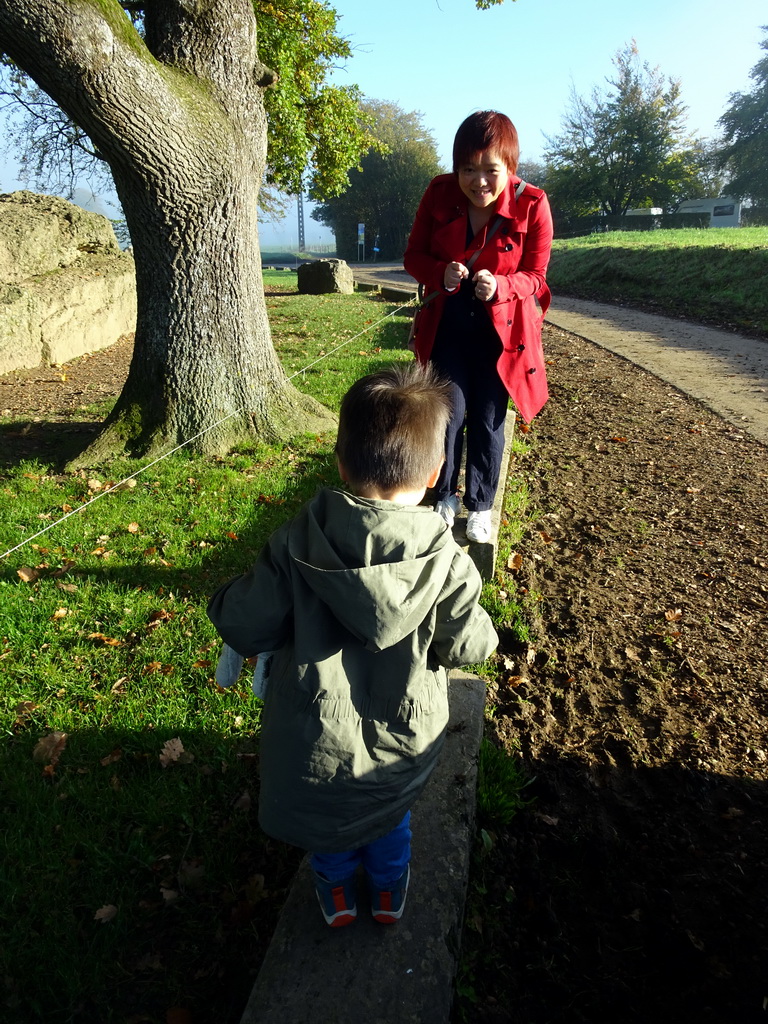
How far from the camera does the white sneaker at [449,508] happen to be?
3.47m

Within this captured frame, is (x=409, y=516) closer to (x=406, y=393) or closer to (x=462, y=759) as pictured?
(x=406, y=393)

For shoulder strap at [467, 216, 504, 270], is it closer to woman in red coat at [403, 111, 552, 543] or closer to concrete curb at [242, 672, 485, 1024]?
woman in red coat at [403, 111, 552, 543]

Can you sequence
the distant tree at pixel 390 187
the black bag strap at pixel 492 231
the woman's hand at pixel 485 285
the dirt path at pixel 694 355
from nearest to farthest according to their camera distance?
1. the woman's hand at pixel 485 285
2. the black bag strap at pixel 492 231
3. the dirt path at pixel 694 355
4. the distant tree at pixel 390 187

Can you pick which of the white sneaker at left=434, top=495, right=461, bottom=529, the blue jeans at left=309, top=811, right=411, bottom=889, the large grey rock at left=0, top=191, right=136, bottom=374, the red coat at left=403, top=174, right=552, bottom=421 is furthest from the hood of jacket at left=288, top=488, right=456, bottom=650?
the large grey rock at left=0, top=191, right=136, bottom=374

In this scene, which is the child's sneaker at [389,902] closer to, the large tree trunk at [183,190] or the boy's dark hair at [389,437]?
the boy's dark hair at [389,437]

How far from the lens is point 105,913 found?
79.4 inches

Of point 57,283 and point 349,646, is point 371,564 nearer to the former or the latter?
point 349,646

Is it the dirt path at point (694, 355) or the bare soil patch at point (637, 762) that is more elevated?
the dirt path at point (694, 355)

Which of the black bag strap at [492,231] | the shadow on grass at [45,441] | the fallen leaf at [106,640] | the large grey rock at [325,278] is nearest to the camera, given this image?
the black bag strap at [492,231]

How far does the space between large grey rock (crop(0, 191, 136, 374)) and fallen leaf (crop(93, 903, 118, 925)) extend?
8451 mm

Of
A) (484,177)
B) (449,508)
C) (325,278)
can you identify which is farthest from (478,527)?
(325,278)

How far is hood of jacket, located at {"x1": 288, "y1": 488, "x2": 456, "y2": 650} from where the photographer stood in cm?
148

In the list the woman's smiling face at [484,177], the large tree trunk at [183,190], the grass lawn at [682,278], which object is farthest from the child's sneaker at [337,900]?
the grass lawn at [682,278]

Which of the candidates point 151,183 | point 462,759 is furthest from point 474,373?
point 151,183
